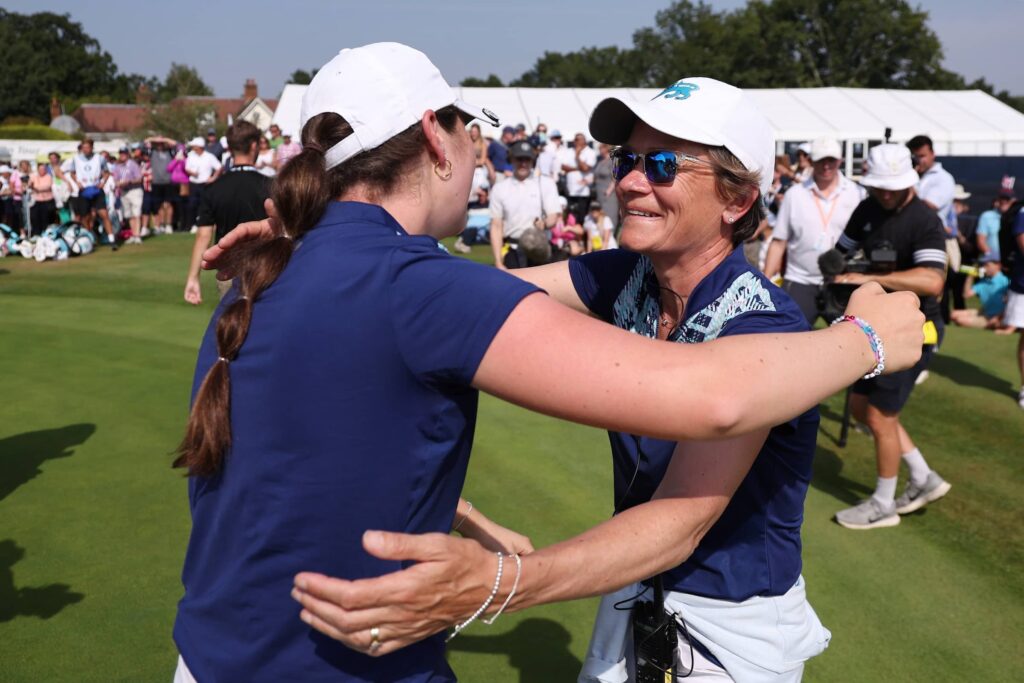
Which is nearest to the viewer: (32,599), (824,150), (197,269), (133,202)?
(32,599)

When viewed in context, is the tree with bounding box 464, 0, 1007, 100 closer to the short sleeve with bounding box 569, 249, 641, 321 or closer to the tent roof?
the tent roof

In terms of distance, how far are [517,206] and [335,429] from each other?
10356 millimetres

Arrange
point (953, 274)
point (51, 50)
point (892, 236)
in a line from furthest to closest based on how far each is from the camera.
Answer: point (51, 50) < point (953, 274) < point (892, 236)

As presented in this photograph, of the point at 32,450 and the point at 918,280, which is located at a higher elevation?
the point at 918,280

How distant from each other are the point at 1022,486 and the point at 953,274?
3.62 m

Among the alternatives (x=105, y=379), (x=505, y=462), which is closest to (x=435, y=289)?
(x=505, y=462)

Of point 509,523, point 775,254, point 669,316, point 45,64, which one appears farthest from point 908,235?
point 45,64

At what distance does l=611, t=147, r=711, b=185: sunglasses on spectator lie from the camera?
87.7 inches

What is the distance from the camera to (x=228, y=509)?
1.68 m

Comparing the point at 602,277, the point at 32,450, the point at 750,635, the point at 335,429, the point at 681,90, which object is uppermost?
the point at 681,90

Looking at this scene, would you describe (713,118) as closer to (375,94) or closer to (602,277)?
(602,277)

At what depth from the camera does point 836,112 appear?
2950cm

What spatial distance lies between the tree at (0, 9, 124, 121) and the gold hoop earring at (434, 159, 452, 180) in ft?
334

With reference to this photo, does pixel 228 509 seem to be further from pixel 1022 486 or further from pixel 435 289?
pixel 1022 486
